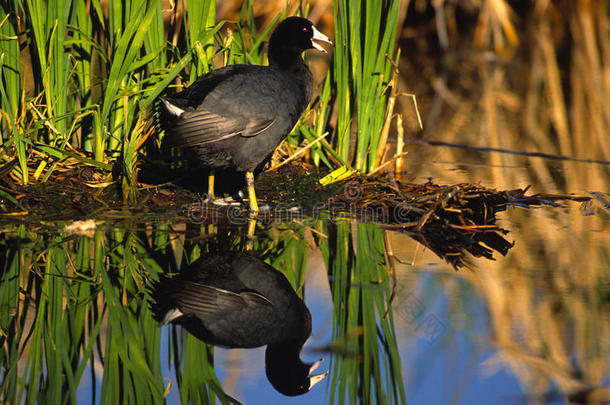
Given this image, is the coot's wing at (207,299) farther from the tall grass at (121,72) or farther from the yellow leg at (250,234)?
the tall grass at (121,72)


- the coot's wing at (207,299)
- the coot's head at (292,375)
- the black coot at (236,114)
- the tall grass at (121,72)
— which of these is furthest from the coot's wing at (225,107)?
the coot's head at (292,375)

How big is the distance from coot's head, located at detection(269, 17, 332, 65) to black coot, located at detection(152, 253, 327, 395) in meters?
1.52

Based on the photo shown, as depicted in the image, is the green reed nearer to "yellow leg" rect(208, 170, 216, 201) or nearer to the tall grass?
"yellow leg" rect(208, 170, 216, 201)

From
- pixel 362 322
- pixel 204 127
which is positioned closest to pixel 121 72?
pixel 204 127

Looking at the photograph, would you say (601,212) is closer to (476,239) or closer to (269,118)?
(476,239)

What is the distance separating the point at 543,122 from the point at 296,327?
14.3 ft

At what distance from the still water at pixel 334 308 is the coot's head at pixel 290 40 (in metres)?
1.02

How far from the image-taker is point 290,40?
4250mm

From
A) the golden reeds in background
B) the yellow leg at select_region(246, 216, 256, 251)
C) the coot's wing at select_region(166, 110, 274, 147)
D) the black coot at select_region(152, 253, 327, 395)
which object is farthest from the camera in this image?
the coot's wing at select_region(166, 110, 274, 147)

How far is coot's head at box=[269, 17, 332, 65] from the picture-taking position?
13.9 feet

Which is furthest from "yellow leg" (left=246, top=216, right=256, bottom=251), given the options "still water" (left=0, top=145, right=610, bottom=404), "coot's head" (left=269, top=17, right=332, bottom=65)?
"coot's head" (left=269, top=17, right=332, bottom=65)

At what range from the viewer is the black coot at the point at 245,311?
8.05 ft

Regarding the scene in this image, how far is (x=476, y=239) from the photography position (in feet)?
12.0

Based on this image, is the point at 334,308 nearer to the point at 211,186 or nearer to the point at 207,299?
the point at 207,299
